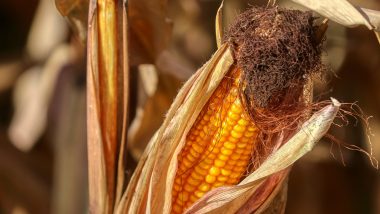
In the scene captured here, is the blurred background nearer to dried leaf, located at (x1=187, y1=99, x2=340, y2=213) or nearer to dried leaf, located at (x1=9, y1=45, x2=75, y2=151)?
dried leaf, located at (x1=9, y1=45, x2=75, y2=151)

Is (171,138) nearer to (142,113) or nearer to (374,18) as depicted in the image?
(374,18)

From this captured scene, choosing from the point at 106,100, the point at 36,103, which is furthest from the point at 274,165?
the point at 36,103

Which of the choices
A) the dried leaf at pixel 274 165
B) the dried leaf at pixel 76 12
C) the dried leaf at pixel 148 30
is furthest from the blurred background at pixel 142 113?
the dried leaf at pixel 274 165

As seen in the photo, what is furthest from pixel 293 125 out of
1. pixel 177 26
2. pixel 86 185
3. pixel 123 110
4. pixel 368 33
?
pixel 177 26

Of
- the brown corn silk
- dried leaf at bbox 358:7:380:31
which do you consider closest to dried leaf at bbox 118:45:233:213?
the brown corn silk

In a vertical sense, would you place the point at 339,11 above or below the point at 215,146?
above

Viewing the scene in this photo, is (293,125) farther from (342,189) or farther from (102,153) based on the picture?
(342,189)
